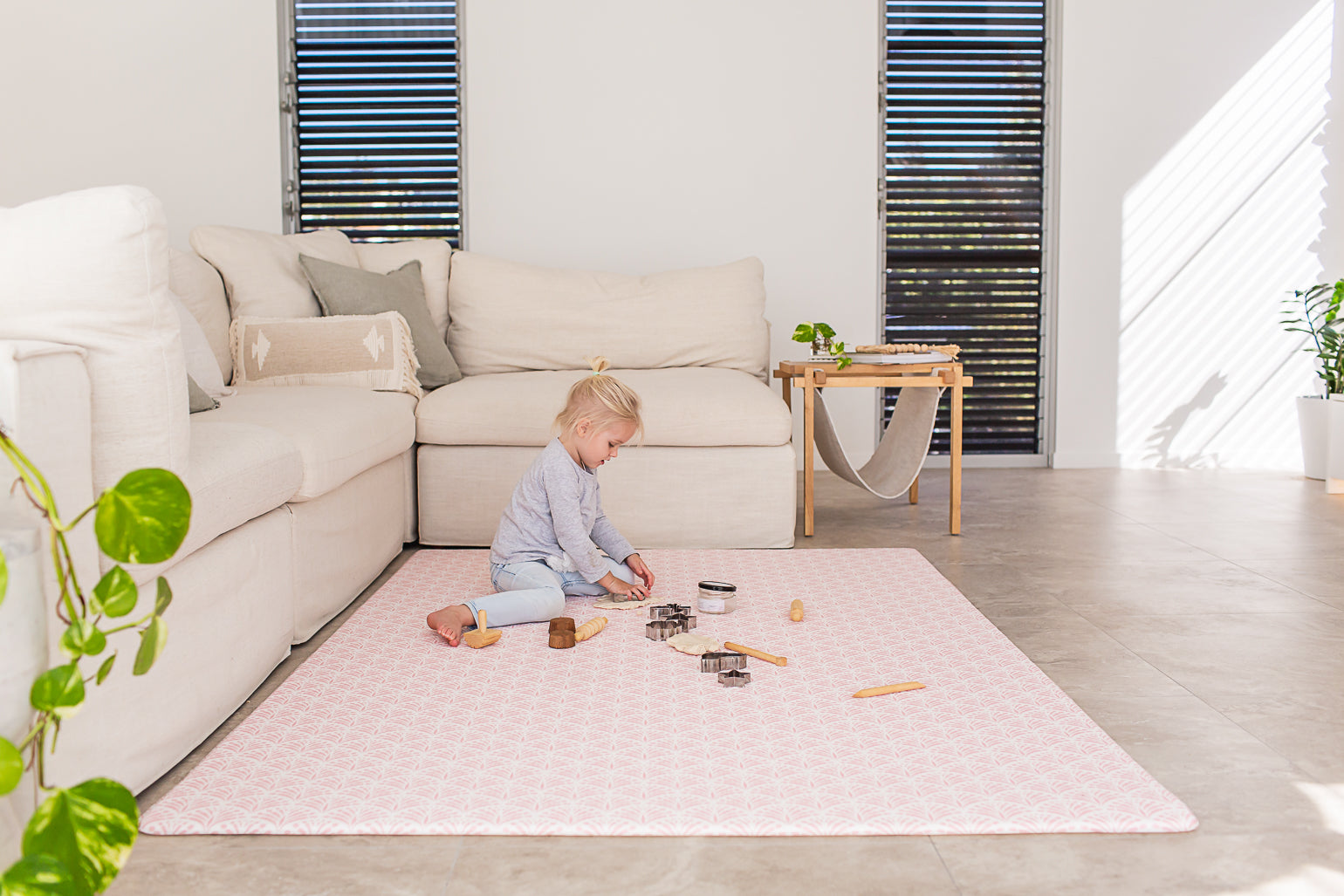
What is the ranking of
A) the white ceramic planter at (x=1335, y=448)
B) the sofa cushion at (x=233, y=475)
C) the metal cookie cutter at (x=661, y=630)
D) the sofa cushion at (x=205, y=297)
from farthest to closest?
1. the white ceramic planter at (x=1335, y=448)
2. the sofa cushion at (x=205, y=297)
3. the metal cookie cutter at (x=661, y=630)
4. the sofa cushion at (x=233, y=475)

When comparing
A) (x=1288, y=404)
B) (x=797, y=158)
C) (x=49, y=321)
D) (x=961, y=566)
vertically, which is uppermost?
(x=797, y=158)

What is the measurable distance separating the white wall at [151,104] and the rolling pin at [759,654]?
345 cm

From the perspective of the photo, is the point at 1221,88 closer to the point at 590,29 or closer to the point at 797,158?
the point at 797,158

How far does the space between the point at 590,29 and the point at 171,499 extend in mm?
4323

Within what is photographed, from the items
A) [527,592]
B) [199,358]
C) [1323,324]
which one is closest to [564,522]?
[527,592]

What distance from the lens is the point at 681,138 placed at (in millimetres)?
4824

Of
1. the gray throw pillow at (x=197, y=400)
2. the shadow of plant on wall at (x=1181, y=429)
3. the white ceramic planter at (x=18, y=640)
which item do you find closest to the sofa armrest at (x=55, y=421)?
the white ceramic planter at (x=18, y=640)

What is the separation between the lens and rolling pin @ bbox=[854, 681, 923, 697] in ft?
6.41

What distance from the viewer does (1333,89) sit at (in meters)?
4.86

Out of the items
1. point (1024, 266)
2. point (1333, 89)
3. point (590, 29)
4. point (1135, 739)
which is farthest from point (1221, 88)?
point (1135, 739)

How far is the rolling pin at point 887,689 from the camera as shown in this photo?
195cm

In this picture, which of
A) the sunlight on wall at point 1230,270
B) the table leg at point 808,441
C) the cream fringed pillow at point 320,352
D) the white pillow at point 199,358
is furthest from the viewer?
the sunlight on wall at point 1230,270

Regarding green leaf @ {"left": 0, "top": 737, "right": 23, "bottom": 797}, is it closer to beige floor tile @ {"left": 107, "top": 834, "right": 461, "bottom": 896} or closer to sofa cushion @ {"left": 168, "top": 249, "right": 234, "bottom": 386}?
beige floor tile @ {"left": 107, "top": 834, "right": 461, "bottom": 896}

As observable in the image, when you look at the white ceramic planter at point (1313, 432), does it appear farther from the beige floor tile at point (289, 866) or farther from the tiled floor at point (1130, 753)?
the beige floor tile at point (289, 866)
